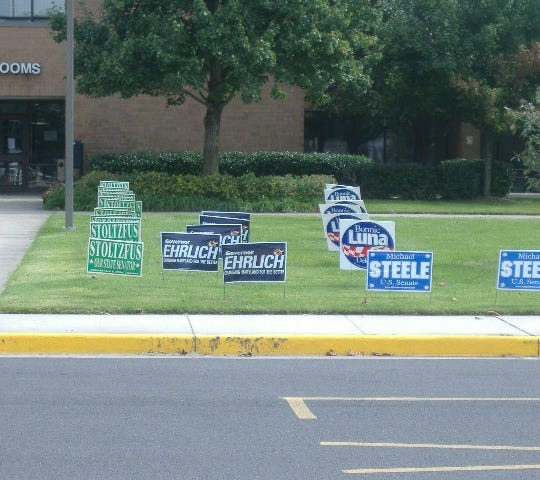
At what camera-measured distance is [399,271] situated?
12547 millimetres

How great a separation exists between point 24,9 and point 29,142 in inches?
197

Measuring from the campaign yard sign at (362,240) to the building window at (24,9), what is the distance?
856 inches

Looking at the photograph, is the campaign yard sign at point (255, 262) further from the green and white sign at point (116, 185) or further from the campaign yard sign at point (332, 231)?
the green and white sign at point (116, 185)

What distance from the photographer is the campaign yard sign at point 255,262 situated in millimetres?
12562

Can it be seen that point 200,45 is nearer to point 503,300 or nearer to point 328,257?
point 328,257

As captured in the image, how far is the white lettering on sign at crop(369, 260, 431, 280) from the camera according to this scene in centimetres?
1246

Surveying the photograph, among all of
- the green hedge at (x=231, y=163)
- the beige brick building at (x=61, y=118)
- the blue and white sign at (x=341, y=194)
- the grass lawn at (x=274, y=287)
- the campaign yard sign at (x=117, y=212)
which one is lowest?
the grass lawn at (x=274, y=287)

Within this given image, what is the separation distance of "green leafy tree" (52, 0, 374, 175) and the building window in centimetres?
601

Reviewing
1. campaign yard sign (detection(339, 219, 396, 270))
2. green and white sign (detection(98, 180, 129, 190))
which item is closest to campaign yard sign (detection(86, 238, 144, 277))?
campaign yard sign (detection(339, 219, 396, 270))

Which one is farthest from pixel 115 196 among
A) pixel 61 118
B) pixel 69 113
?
pixel 61 118
